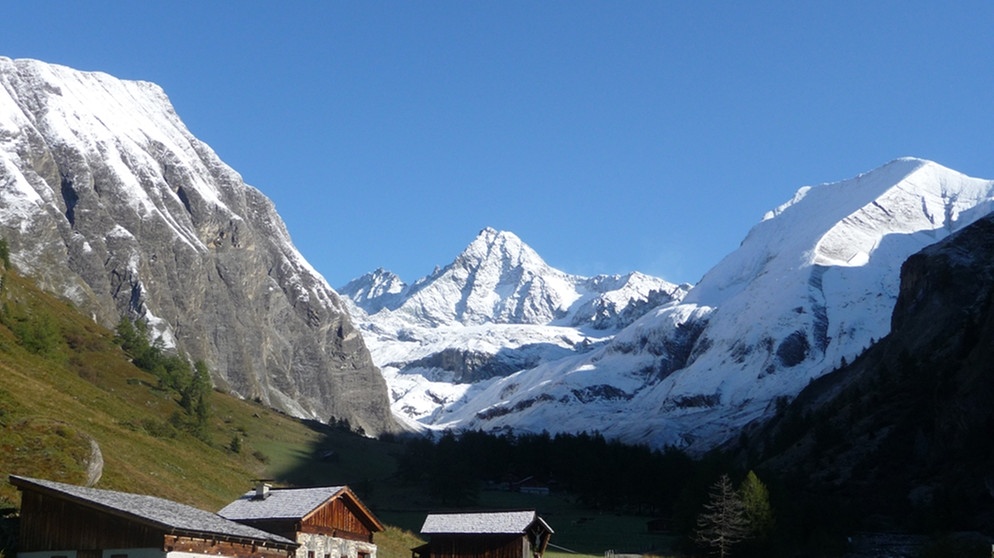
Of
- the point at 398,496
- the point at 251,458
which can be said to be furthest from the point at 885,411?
the point at 251,458

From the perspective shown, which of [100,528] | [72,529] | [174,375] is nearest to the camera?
[100,528]

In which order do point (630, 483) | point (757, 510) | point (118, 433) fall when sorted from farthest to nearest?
point (630, 483) → point (757, 510) → point (118, 433)

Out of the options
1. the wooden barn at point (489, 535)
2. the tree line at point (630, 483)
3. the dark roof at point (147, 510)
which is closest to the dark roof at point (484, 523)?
the wooden barn at point (489, 535)

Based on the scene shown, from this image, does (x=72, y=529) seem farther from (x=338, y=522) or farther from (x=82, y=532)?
→ (x=338, y=522)

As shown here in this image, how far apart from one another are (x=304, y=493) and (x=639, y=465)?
375 feet

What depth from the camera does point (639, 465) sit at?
166750 mm

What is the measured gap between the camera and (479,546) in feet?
223

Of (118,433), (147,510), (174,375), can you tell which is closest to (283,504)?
(147,510)

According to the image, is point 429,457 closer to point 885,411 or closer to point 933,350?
point 885,411

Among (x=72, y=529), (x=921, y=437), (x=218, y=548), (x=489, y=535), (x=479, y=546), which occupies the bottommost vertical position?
(x=218, y=548)

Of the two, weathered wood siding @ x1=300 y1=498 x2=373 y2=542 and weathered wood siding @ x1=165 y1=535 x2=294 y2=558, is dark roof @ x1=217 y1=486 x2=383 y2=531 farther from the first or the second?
weathered wood siding @ x1=165 y1=535 x2=294 y2=558

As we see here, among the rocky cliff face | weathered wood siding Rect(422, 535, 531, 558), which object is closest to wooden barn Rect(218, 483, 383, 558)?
weathered wood siding Rect(422, 535, 531, 558)

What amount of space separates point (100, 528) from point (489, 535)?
3008 centimetres

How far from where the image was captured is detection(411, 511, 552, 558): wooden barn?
219ft
